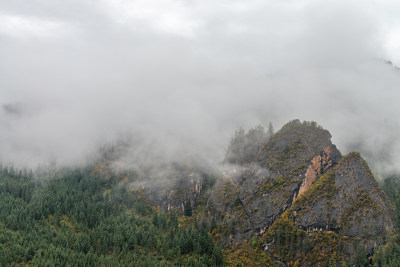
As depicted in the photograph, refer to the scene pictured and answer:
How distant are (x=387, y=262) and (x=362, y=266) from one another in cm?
1350

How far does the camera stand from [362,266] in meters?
200

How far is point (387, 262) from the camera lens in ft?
652
